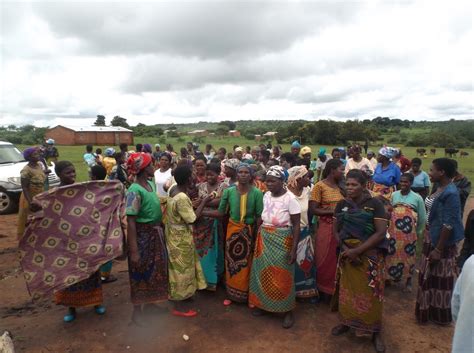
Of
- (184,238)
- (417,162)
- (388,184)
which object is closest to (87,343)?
(184,238)

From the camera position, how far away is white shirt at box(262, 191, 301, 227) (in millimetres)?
3523

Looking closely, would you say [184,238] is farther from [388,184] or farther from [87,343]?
[388,184]

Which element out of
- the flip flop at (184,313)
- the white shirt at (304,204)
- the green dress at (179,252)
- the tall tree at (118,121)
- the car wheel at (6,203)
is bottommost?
the flip flop at (184,313)

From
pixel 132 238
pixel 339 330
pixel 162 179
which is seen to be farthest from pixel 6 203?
pixel 339 330

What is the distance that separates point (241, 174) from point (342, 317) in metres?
1.84

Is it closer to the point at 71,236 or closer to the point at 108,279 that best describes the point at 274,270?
the point at 71,236

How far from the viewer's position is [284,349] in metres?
3.24

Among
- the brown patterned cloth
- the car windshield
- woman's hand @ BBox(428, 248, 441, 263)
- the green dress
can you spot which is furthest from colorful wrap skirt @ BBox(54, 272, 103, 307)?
the car windshield

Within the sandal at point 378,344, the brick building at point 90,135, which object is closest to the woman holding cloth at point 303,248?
the sandal at point 378,344

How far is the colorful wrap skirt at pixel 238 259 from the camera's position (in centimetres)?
391

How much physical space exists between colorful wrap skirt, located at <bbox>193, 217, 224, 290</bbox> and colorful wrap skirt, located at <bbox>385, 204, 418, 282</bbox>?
239 cm

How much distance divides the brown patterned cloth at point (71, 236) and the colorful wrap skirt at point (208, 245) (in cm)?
107

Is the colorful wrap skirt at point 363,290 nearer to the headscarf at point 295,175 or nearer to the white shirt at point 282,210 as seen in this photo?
the white shirt at point 282,210

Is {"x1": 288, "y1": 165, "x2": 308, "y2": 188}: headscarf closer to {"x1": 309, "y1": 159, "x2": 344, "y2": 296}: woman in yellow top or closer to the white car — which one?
{"x1": 309, "y1": 159, "x2": 344, "y2": 296}: woman in yellow top
